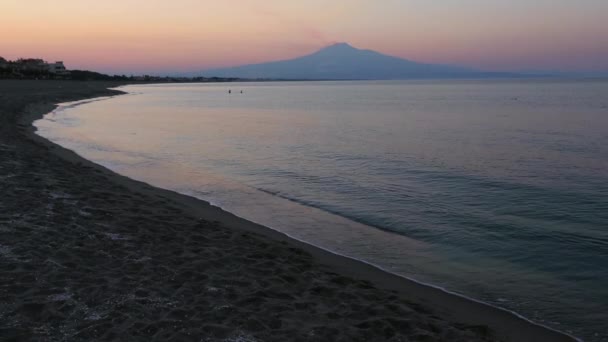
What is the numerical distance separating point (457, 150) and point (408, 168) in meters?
6.11

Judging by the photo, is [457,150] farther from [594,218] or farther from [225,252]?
[225,252]

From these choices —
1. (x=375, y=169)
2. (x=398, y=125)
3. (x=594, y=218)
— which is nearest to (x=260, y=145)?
(x=375, y=169)

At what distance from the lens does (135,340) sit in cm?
508

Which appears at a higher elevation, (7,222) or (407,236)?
(7,222)

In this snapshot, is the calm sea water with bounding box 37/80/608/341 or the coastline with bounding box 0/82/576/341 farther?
the calm sea water with bounding box 37/80/608/341

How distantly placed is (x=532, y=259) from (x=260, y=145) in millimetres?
19621

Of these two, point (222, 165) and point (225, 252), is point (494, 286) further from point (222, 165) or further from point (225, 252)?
point (222, 165)

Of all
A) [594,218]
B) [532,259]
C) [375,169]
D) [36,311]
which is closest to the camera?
[36,311]

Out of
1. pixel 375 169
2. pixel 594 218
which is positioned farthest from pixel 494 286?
pixel 375 169

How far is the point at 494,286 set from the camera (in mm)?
8109

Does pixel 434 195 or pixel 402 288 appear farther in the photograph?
pixel 434 195

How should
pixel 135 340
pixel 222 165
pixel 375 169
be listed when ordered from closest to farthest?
1. pixel 135 340
2. pixel 375 169
3. pixel 222 165

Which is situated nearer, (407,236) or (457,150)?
(407,236)

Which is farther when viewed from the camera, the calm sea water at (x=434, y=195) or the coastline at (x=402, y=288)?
the calm sea water at (x=434, y=195)
